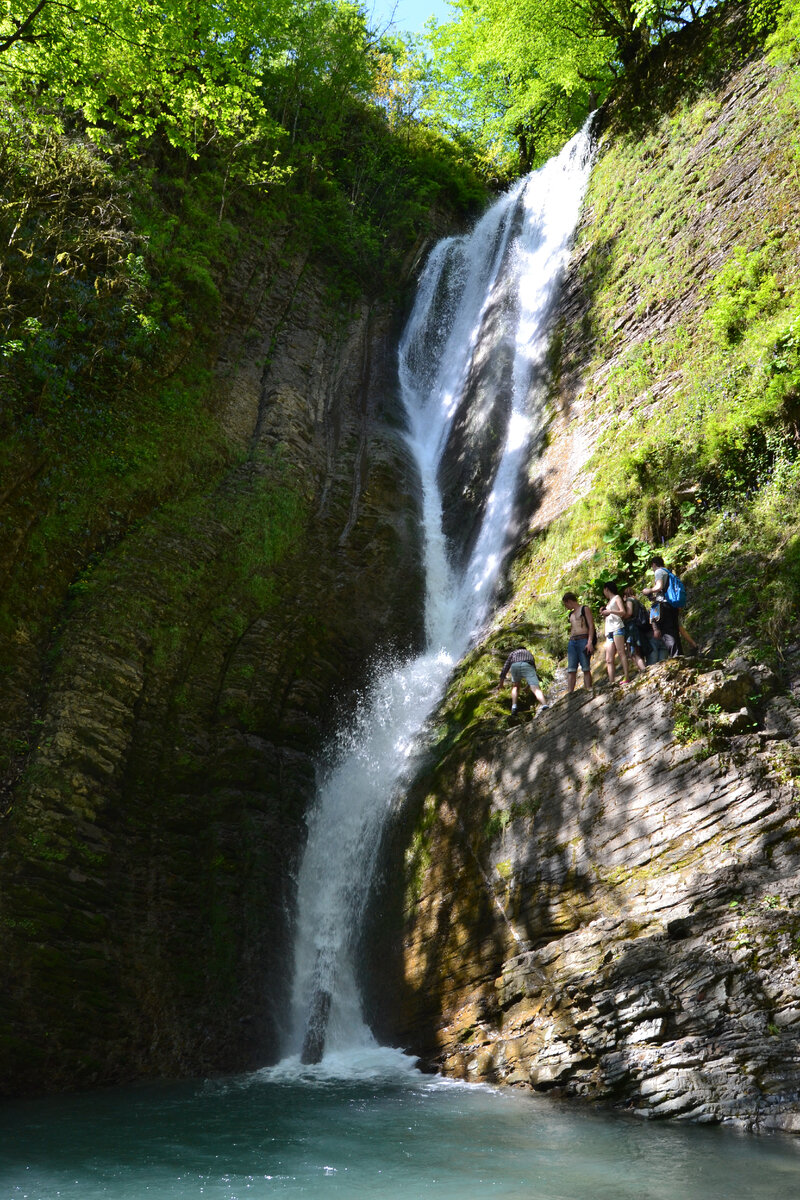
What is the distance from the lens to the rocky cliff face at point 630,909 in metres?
6.60

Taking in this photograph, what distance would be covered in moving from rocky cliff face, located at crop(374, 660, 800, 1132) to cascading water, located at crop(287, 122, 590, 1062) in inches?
63.4

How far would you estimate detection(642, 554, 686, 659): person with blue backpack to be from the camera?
9.10 m

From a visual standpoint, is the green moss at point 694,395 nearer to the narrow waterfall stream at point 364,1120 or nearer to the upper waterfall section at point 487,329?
the upper waterfall section at point 487,329

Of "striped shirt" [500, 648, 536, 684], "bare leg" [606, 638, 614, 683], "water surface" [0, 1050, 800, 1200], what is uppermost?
"striped shirt" [500, 648, 536, 684]

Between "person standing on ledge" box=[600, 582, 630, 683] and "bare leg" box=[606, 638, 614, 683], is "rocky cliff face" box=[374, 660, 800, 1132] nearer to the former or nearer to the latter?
"bare leg" box=[606, 638, 614, 683]

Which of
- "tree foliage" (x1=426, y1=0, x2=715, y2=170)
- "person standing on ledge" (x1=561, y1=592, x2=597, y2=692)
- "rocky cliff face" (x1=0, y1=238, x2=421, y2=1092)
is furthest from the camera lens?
"tree foliage" (x1=426, y1=0, x2=715, y2=170)

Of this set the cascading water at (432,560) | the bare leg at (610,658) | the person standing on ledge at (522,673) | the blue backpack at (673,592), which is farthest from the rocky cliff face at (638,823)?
the cascading water at (432,560)

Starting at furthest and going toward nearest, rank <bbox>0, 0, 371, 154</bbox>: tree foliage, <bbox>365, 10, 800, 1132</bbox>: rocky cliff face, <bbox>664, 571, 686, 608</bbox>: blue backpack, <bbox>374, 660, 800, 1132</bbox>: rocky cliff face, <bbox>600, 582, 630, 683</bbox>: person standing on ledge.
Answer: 1. <bbox>0, 0, 371, 154</bbox>: tree foliage
2. <bbox>600, 582, 630, 683</bbox>: person standing on ledge
3. <bbox>664, 571, 686, 608</bbox>: blue backpack
4. <bbox>365, 10, 800, 1132</bbox>: rocky cliff face
5. <bbox>374, 660, 800, 1132</bbox>: rocky cliff face

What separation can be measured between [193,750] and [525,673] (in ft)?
17.7

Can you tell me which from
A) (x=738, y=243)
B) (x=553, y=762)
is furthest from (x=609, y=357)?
(x=553, y=762)

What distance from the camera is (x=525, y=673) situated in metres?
10.9

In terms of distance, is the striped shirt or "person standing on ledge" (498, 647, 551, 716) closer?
"person standing on ledge" (498, 647, 551, 716)

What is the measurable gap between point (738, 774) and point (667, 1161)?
3.11 metres

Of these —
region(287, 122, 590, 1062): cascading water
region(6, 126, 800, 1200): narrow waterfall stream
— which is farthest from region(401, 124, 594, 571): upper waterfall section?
region(6, 126, 800, 1200): narrow waterfall stream
